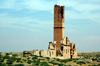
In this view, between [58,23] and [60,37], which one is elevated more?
[58,23]

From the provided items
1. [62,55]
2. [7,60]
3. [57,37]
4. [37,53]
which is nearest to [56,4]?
[57,37]

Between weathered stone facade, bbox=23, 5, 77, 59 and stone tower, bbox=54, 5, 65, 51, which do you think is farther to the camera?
stone tower, bbox=54, 5, 65, 51

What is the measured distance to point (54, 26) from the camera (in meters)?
57.0

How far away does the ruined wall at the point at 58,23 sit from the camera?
56.6 meters

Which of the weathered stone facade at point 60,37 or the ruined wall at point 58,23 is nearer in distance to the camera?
the weathered stone facade at point 60,37

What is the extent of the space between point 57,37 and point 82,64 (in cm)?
1689

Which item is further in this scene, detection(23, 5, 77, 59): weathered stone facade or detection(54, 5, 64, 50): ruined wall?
detection(54, 5, 64, 50): ruined wall

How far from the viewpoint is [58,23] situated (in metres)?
56.7

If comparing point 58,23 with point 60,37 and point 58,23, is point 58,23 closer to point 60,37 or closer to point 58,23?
point 58,23

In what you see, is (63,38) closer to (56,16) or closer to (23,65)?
(56,16)

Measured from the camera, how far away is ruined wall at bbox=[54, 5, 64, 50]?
5659 centimetres

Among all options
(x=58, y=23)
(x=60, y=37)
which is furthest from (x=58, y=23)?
(x=60, y=37)

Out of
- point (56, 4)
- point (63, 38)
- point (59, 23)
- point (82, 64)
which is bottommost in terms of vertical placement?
point (82, 64)

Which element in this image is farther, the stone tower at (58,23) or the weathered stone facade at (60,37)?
the stone tower at (58,23)
